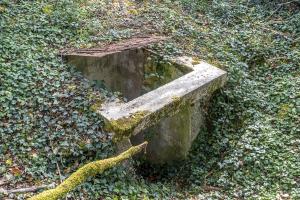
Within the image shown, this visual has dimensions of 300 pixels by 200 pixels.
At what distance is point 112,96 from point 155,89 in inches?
34.4

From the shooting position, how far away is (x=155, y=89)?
7.24m

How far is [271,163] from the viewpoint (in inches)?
253

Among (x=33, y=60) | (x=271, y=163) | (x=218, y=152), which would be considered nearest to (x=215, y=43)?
(x=218, y=152)

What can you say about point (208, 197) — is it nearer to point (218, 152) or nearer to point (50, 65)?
point (218, 152)

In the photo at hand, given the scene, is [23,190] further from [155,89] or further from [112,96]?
[155,89]

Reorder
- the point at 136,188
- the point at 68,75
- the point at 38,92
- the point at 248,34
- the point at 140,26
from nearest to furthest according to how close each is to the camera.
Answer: the point at 136,188 → the point at 38,92 → the point at 68,75 → the point at 140,26 → the point at 248,34

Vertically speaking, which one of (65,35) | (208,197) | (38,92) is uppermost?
(65,35)

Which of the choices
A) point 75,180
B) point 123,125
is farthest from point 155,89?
point 75,180

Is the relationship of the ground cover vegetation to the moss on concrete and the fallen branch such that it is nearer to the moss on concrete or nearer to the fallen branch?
the fallen branch

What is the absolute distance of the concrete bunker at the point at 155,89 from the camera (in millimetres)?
6332

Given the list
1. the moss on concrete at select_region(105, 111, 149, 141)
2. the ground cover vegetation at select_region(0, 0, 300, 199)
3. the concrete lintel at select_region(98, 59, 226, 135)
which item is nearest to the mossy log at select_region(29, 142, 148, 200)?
the moss on concrete at select_region(105, 111, 149, 141)

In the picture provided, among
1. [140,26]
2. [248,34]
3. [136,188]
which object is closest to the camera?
[136,188]

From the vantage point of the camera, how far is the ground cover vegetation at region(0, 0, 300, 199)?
602 cm

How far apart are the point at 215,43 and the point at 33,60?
4601 mm
